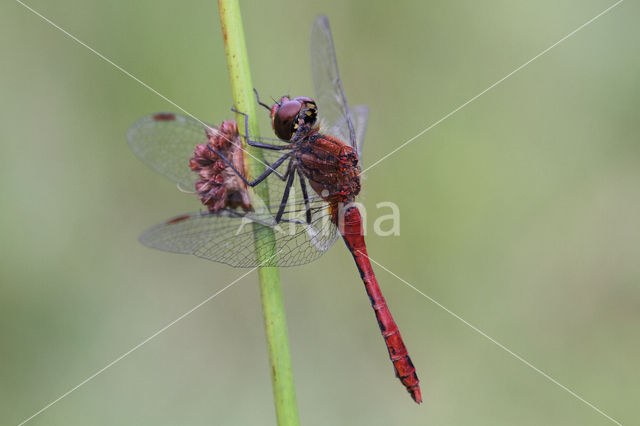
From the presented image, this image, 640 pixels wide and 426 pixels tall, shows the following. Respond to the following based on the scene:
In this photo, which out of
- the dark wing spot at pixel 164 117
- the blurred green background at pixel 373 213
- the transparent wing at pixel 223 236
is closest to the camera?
the transparent wing at pixel 223 236

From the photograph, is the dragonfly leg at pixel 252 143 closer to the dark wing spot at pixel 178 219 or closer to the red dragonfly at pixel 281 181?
the red dragonfly at pixel 281 181

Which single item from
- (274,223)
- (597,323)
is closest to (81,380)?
(274,223)

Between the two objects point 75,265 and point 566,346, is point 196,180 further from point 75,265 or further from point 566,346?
point 566,346

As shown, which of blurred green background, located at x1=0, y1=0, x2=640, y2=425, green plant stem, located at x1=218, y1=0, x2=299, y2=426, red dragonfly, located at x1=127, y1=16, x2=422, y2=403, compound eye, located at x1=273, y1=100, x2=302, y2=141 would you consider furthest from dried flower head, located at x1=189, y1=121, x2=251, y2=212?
blurred green background, located at x1=0, y1=0, x2=640, y2=425

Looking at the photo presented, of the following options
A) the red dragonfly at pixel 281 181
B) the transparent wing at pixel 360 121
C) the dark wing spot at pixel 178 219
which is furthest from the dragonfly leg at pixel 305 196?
the transparent wing at pixel 360 121

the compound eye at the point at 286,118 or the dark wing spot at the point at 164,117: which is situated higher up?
the dark wing spot at the point at 164,117

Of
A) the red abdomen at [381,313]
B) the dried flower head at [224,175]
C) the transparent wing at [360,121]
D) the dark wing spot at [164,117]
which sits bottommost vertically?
the red abdomen at [381,313]

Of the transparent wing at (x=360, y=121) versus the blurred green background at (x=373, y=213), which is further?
the blurred green background at (x=373, y=213)

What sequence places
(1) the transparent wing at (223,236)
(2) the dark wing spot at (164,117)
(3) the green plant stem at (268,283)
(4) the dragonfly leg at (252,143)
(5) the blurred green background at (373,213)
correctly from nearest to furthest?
(3) the green plant stem at (268,283) < (4) the dragonfly leg at (252,143) < (1) the transparent wing at (223,236) < (2) the dark wing spot at (164,117) < (5) the blurred green background at (373,213)
